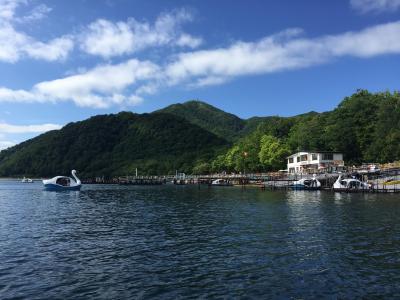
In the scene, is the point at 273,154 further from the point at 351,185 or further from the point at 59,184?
the point at 59,184

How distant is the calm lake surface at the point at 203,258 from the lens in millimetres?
20031

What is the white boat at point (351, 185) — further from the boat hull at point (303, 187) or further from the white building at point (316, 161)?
the white building at point (316, 161)

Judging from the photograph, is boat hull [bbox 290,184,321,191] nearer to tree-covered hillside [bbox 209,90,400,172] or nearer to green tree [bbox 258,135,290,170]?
tree-covered hillside [bbox 209,90,400,172]

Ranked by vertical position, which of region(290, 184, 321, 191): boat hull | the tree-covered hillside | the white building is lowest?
region(290, 184, 321, 191): boat hull

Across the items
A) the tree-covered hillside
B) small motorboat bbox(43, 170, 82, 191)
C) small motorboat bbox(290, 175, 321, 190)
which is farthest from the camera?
the tree-covered hillside

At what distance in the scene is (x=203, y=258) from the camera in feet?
86.7

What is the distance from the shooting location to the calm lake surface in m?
20.0

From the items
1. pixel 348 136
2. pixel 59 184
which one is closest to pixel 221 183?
pixel 348 136

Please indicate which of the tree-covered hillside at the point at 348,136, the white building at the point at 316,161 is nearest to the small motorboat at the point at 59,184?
the white building at the point at 316,161

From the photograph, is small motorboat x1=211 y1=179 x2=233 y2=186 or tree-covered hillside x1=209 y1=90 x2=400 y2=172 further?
small motorboat x1=211 y1=179 x2=233 y2=186

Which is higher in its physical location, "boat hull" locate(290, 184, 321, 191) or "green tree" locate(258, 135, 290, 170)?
"green tree" locate(258, 135, 290, 170)

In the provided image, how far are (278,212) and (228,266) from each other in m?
28.6

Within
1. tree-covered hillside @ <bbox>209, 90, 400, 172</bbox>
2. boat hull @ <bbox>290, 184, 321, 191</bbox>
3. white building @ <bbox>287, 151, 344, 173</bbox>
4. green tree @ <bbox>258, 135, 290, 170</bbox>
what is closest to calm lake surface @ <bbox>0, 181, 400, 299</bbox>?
boat hull @ <bbox>290, 184, 321, 191</bbox>

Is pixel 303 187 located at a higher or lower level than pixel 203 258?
higher
